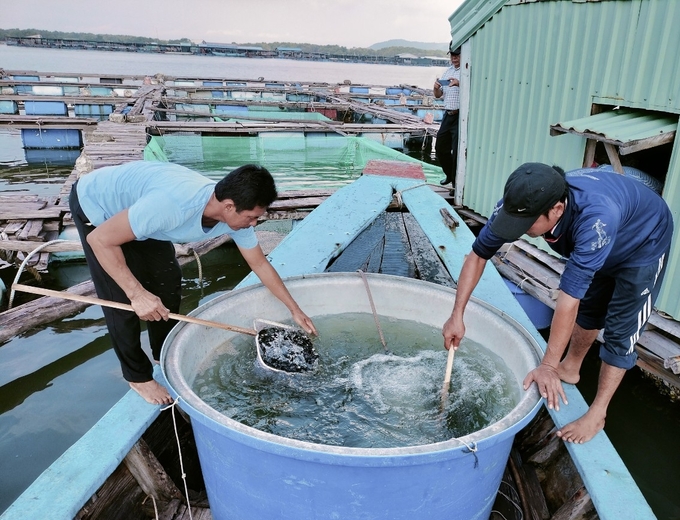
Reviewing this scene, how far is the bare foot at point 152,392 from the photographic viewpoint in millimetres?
2502

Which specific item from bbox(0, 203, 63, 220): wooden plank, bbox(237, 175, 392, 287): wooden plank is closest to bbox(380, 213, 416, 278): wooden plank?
bbox(237, 175, 392, 287): wooden plank

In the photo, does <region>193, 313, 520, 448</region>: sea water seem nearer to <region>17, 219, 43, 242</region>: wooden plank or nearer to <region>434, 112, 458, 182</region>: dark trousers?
<region>17, 219, 43, 242</region>: wooden plank

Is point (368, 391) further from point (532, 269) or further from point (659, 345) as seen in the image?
point (532, 269)

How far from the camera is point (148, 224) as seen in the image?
2.23 meters

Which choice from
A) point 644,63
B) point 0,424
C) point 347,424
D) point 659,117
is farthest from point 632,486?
point 0,424

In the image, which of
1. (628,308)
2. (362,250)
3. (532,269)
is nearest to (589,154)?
(532,269)

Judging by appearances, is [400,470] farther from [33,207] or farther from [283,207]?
[33,207]

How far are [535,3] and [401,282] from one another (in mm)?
3888

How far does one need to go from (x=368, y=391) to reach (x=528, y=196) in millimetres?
1479

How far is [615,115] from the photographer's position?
4.27 meters

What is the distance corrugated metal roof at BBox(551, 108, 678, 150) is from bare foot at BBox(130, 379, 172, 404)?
11.9 ft

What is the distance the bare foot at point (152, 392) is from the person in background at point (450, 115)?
234 inches

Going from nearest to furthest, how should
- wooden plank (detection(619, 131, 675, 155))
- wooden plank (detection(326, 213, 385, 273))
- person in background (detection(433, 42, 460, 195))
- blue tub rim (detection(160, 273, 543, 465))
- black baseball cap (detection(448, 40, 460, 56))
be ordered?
blue tub rim (detection(160, 273, 543, 465)) < wooden plank (detection(619, 131, 675, 155)) < wooden plank (detection(326, 213, 385, 273)) < black baseball cap (detection(448, 40, 460, 56)) < person in background (detection(433, 42, 460, 195))

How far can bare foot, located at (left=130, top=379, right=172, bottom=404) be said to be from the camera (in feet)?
8.21
